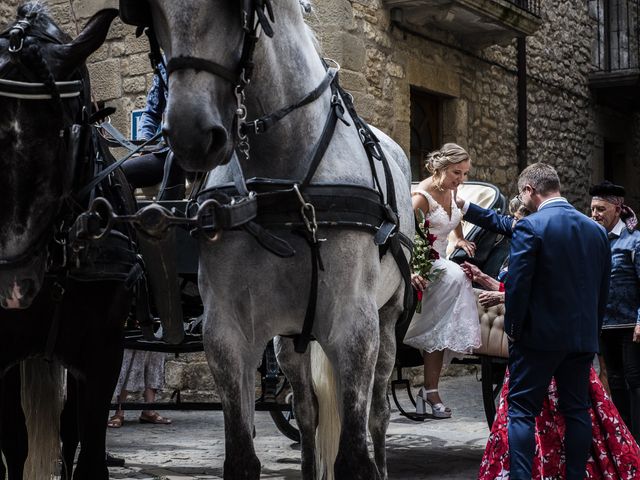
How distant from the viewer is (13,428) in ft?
13.8

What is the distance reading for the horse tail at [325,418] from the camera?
4.52m

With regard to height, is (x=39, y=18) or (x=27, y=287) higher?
(x=39, y=18)

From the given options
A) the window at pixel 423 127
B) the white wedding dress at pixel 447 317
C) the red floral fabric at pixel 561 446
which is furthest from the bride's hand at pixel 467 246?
the window at pixel 423 127

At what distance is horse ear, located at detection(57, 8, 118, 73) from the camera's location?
3605mm

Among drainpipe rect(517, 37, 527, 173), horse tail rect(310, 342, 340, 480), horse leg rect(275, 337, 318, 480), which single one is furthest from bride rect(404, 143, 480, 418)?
drainpipe rect(517, 37, 527, 173)

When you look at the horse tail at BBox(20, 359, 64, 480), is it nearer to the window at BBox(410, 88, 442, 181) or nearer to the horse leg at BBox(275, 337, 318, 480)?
the horse leg at BBox(275, 337, 318, 480)

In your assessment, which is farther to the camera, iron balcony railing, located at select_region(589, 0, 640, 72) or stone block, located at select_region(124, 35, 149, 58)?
iron balcony railing, located at select_region(589, 0, 640, 72)

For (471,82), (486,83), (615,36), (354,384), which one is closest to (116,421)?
(354,384)

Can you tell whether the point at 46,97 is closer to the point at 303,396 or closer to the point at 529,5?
the point at 303,396

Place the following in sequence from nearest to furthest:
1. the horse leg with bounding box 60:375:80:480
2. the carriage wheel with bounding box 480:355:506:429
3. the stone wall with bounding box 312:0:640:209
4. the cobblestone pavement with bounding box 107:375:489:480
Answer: the horse leg with bounding box 60:375:80:480 → the cobblestone pavement with bounding box 107:375:489:480 → the carriage wheel with bounding box 480:355:506:429 → the stone wall with bounding box 312:0:640:209

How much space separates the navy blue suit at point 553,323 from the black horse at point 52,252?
2.23 meters

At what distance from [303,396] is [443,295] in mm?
2666

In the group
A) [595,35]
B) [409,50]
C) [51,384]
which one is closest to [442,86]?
[409,50]

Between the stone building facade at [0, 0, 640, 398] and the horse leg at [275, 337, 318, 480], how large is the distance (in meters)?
4.74
